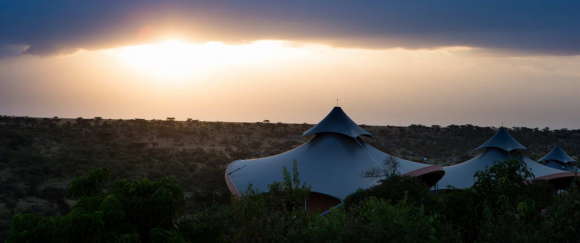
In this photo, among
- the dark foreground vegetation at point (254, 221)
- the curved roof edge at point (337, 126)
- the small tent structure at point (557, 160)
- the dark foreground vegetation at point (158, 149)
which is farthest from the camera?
the small tent structure at point (557, 160)

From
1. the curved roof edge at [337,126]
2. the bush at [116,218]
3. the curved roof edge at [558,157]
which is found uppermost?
the curved roof edge at [337,126]

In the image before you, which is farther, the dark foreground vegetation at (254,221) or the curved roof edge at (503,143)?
the curved roof edge at (503,143)

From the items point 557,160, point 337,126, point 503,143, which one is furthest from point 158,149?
point 557,160

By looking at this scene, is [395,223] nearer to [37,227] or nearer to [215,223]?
[215,223]

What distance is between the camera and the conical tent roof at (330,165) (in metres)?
23.8

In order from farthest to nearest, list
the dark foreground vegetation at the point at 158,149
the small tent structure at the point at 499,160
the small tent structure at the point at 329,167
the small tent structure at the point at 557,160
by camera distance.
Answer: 1. the small tent structure at the point at 557,160
2. the small tent structure at the point at 499,160
3. the dark foreground vegetation at the point at 158,149
4. the small tent structure at the point at 329,167

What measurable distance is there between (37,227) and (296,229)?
13.7ft

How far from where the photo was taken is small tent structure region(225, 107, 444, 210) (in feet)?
77.9

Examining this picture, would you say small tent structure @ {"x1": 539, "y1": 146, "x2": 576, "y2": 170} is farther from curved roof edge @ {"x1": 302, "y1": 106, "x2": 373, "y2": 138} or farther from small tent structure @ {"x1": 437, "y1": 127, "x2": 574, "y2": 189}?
curved roof edge @ {"x1": 302, "y1": 106, "x2": 373, "y2": 138}

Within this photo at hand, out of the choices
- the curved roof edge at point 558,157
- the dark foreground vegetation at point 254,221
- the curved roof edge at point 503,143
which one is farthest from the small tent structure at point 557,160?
the dark foreground vegetation at point 254,221

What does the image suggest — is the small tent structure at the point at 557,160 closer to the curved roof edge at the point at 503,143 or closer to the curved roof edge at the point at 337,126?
the curved roof edge at the point at 503,143

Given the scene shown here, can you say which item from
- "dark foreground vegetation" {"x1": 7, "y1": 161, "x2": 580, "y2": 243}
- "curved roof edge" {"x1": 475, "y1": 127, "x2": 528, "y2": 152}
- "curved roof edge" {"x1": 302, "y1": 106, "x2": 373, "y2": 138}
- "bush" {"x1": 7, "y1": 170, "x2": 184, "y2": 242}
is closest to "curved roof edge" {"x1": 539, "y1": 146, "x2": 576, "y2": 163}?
"curved roof edge" {"x1": 475, "y1": 127, "x2": 528, "y2": 152}

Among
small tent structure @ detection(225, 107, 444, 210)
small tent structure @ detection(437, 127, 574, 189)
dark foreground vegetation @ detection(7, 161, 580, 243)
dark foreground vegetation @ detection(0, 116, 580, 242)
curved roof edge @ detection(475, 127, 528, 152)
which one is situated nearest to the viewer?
dark foreground vegetation @ detection(7, 161, 580, 243)

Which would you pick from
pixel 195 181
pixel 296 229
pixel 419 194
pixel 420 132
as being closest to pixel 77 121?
pixel 195 181
